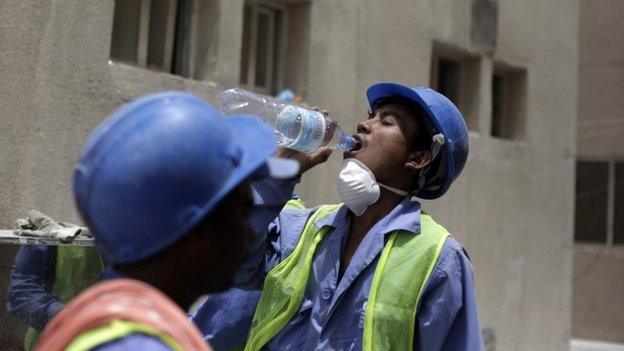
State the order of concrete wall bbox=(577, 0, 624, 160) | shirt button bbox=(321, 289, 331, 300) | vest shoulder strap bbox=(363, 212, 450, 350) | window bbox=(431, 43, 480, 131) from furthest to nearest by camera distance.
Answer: concrete wall bbox=(577, 0, 624, 160) → window bbox=(431, 43, 480, 131) → shirt button bbox=(321, 289, 331, 300) → vest shoulder strap bbox=(363, 212, 450, 350)

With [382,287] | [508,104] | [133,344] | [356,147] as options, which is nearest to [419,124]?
[356,147]

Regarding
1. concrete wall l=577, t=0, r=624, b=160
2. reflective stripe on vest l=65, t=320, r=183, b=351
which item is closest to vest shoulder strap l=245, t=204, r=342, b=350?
reflective stripe on vest l=65, t=320, r=183, b=351

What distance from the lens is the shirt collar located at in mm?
2500

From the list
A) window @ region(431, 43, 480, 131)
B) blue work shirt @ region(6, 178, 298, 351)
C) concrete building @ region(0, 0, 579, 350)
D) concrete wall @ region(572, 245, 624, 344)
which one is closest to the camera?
blue work shirt @ region(6, 178, 298, 351)

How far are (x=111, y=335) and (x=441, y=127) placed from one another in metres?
1.69

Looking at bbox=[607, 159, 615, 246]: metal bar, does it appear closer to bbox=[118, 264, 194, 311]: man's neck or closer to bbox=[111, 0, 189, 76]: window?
bbox=[111, 0, 189, 76]: window

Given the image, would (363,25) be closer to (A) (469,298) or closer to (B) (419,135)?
(B) (419,135)

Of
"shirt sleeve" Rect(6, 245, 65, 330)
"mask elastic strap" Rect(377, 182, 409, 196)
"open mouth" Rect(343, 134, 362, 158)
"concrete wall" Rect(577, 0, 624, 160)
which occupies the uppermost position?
"concrete wall" Rect(577, 0, 624, 160)

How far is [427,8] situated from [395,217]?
160 inches

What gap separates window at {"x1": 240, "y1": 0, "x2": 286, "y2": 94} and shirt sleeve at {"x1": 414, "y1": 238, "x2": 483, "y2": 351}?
2892 millimetres

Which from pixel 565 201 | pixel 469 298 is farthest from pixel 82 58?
pixel 565 201

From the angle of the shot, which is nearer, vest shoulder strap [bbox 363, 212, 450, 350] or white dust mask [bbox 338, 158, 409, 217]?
vest shoulder strap [bbox 363, 212, 450, 350]

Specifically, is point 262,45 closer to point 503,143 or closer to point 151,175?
point 503,143

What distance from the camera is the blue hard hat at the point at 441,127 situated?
2654mm
